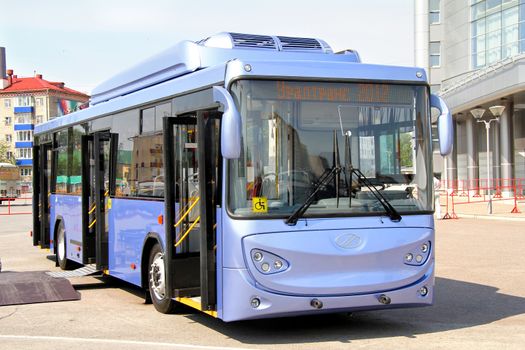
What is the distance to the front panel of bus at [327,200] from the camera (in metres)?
7.86

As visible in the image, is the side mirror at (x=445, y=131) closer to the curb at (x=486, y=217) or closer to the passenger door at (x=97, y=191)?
the passenger door at (x=97, y=191)

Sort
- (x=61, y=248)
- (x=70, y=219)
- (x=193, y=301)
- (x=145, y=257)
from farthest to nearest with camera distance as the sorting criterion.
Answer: (x=61, y=248), (x=70, y=219), (x=145, y=257), (x=193, y=301)

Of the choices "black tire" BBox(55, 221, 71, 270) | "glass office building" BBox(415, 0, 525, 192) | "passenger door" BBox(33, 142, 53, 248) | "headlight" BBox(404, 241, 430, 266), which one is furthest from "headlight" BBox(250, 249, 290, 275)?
"glass office building" BBox(415, 0, 525, 192)

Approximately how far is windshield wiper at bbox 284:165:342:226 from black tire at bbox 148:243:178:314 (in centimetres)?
229

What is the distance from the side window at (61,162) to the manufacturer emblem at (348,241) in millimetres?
7812

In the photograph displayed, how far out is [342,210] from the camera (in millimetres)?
8180

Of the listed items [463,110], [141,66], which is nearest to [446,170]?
[463,110]

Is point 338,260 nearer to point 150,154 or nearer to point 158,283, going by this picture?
point 158,283

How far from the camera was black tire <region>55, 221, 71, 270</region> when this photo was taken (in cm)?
1489

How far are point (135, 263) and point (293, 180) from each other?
352cm

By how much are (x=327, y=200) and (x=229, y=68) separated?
1.63 m

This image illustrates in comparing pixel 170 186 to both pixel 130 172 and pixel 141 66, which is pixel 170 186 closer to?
pixel 130 172

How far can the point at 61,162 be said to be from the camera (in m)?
15.2

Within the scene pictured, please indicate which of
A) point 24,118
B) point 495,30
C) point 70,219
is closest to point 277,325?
point 70,219
